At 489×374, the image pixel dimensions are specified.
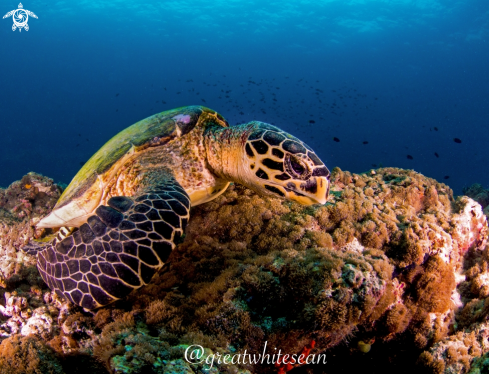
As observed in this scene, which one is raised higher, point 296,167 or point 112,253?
point 296,167

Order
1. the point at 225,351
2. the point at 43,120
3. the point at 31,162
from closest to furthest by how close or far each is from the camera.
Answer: the point at 225,351, the point at 31,162, the point at 43,120

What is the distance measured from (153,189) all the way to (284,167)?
4.00ft

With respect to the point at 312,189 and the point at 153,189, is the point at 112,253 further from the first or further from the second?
the point at 312,189

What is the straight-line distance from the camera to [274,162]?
2426mm

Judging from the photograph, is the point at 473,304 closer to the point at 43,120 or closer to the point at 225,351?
the point at 225,351

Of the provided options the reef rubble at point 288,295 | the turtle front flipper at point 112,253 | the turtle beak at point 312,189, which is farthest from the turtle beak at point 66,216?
the turtle beak at point 312,189

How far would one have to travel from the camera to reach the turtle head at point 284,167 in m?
2.30

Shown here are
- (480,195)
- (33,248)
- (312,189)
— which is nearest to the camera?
(312,189)

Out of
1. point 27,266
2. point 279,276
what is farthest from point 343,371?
point 27,266

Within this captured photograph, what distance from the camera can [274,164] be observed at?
243cm

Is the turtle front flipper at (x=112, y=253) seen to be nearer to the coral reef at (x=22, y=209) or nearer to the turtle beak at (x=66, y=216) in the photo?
the turtle beak at (x=66, y=216)

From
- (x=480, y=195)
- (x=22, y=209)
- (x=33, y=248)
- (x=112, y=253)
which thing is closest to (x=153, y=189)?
(x=112, y=253)

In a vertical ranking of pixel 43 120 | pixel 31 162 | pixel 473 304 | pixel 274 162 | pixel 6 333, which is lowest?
pixel 6 333

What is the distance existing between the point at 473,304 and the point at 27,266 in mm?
4859
